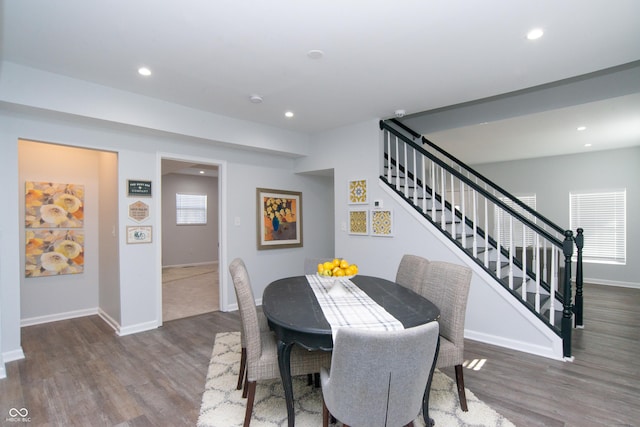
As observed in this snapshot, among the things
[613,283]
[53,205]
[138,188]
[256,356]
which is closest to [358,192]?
[138,188]

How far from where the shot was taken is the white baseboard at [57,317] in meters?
3.89

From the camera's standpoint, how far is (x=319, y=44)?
2.34 metres

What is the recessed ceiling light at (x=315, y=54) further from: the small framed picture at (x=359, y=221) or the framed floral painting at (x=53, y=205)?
the framed floral painting at (x=53, y=205)

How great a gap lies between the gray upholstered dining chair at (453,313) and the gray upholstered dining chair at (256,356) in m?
0.79

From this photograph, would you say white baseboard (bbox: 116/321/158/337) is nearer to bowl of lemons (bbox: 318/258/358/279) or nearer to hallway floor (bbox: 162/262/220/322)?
hallway floor (bbox: 162/262/220/322)

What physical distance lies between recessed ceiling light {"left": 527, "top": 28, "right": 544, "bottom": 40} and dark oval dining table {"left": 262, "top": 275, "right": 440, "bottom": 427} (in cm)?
201

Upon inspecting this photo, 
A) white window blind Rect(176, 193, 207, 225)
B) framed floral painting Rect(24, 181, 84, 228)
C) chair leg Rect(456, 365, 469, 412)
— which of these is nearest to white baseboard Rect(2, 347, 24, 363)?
framed floral painting Rect(24, 181, 84, 228)

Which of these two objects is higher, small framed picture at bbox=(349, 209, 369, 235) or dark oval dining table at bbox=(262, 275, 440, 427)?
small framed picture at bbox=(349, 209, 369, 235)

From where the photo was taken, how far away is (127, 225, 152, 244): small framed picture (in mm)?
3637

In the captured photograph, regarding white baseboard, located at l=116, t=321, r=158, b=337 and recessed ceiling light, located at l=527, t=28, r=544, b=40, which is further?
white baseboard, located at l=116, t=321, r=158, b=337

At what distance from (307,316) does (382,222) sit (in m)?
2.50

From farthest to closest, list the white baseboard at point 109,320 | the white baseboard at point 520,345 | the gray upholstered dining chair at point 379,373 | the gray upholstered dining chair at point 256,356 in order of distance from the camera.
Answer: the white baseboard at point 109,320 → the white baseboard at point 520,345 → the gray upholstered dining chair at point 256,356 → the gray upholstered dining chair at point 379,373

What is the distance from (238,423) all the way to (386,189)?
2.99 m

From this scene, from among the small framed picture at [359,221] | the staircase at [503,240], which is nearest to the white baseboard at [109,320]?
the small framed picture at [359,221]
